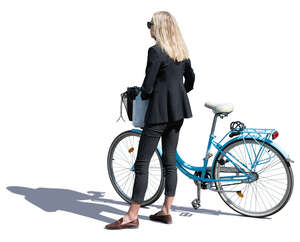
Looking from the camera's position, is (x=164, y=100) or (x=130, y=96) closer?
(x=164, y=100)

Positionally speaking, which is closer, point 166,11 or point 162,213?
point 166,11

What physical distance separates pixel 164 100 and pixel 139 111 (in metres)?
0.35

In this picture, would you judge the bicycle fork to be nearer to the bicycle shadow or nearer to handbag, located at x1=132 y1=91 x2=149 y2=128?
the bicycle shadow

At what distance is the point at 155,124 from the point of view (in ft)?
18.3

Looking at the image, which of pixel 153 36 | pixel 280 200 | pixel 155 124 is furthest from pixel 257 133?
pixel 153 36

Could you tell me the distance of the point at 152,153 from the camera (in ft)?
18.8

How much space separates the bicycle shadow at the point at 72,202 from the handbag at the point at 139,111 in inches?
41.6

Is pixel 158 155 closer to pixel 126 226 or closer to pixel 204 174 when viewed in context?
pixel 204 174

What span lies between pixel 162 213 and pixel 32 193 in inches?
70.8

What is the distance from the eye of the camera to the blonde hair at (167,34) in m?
5.43

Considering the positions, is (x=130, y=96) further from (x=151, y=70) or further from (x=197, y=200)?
(x=197, y=200)

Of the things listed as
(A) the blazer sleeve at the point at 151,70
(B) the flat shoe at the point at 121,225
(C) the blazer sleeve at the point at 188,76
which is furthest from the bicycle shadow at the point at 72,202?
(A) the blazer sleeve at the point at 151,70

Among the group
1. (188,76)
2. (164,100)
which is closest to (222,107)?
(188,76)

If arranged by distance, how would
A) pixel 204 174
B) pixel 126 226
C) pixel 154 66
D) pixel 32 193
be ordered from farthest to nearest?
pixel 32 193 < pixel 204 174 < pixel 126 226 < pixel 154 66
